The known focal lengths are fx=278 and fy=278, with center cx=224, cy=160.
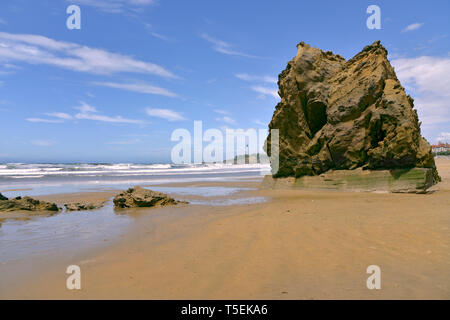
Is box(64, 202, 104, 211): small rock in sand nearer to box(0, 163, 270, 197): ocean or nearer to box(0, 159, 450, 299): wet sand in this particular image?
box(0, 159, 450, 299): wet sand

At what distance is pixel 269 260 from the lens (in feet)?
12.6

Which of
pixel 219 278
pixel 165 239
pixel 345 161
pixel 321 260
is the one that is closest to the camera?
pixel 219 278

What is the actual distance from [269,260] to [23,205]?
27.6ft

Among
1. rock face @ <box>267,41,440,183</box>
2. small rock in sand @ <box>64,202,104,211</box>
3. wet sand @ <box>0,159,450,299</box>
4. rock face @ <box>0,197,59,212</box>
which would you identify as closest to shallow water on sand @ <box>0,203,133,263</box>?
wet sand @ <box>0,159,450,299</box>

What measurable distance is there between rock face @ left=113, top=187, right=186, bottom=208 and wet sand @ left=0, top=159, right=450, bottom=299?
294 centimetres

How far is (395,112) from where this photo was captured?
397 inches

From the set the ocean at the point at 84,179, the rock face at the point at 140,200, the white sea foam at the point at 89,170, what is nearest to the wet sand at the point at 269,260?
the rock face at the point at 140,200

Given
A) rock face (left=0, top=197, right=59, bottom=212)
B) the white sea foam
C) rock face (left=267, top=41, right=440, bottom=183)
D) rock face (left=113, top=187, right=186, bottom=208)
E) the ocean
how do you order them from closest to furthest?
rock face (left=0, top=197, right=59, bottom=212), rock face (left=113, top=187, right=186, bottom=208), rock face (left=267, top=41, right=440, bottom=183), the ocean, the white sea foam

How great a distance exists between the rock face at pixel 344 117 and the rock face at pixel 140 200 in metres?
6.69

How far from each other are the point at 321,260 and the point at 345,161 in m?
8.76

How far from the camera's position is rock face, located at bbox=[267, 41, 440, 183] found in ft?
33.0

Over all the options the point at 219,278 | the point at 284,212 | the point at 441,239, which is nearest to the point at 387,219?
the point at 441,239

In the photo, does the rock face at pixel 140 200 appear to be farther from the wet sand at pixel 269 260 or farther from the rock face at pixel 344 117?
the rock face at pixel 344 117
